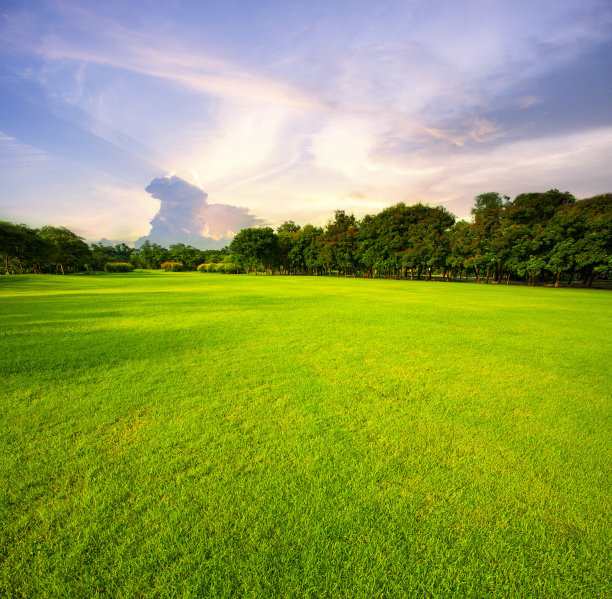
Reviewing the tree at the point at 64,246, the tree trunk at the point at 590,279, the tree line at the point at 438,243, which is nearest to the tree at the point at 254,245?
the tree line at the point at 438,243

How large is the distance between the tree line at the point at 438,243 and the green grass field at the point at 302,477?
125ft

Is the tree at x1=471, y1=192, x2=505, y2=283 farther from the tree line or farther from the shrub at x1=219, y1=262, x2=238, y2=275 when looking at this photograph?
the shrub at x1=219, y1=262, x2=238, y2=275

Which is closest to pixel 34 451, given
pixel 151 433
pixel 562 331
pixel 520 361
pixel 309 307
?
pixel 151 433

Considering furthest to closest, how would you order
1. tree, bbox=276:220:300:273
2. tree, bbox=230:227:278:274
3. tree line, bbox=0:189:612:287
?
1. tree, bbox=276:220:300:273
2. tree, bbox=230:227:278:274
3. tree line, bbox=0:189:612:287

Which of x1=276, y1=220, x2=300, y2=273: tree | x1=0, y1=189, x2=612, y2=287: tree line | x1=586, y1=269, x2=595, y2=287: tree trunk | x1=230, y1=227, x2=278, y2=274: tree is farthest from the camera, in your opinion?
x1=276, y1=220, x2=300, y2=273: tree

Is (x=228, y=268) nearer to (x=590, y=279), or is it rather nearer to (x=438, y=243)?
(x=438, y=243)

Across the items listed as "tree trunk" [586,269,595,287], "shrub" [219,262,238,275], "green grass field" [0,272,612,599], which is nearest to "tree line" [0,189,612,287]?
"tree trunk" [586,269,595,287]

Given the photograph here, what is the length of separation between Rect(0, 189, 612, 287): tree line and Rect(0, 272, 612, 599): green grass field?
38022 mm

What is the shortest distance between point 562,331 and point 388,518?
1053 centimetres

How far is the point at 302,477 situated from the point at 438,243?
49815 mm

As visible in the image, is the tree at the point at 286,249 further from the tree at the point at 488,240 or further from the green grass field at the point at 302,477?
the green grass field at the point at 302,477

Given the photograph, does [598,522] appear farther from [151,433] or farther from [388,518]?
[151,433]

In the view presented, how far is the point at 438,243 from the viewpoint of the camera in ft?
150

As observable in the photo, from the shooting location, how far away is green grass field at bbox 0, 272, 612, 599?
1.82 metres
